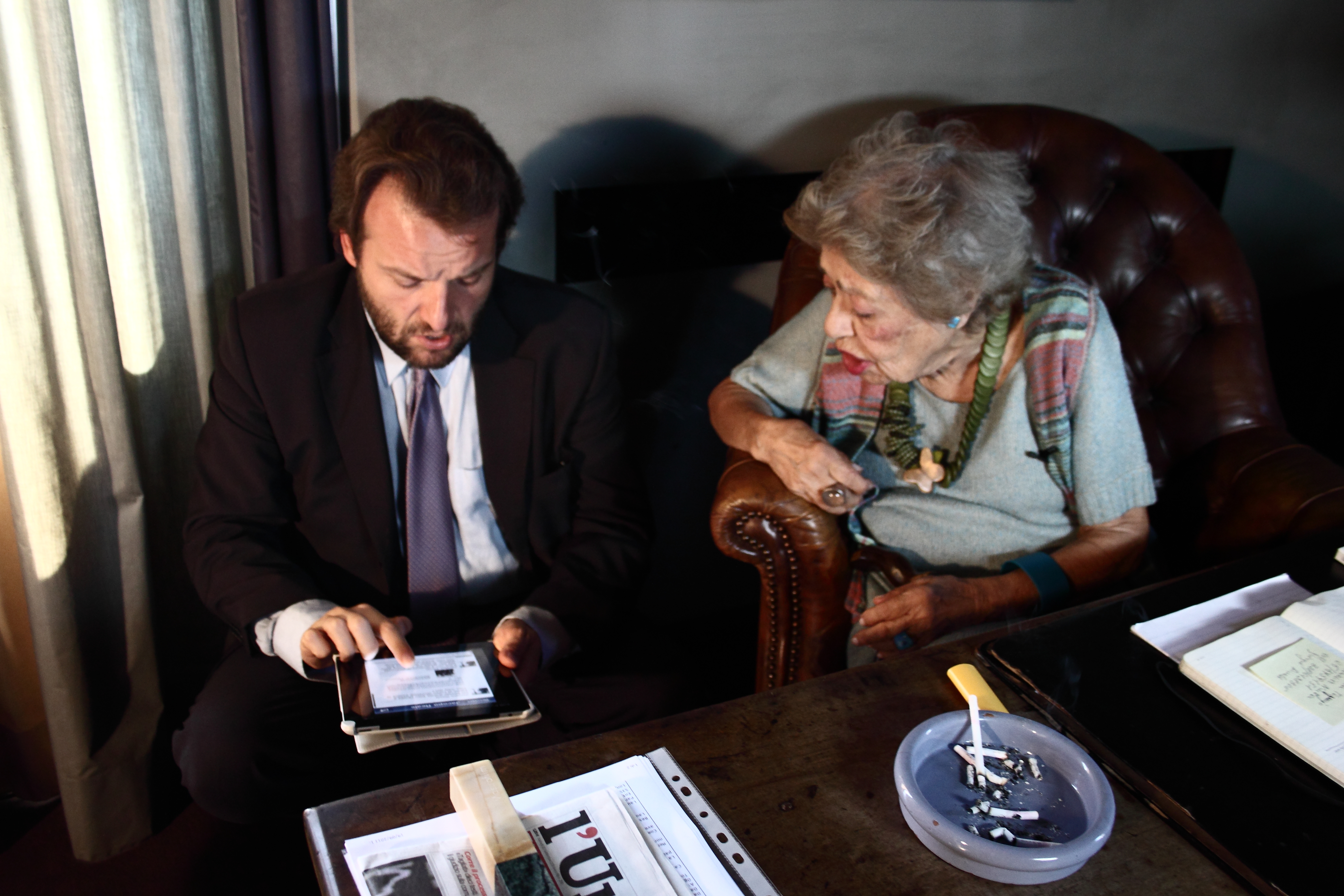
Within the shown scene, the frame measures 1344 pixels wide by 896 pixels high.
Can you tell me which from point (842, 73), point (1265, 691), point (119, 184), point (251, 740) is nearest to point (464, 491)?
point (251, 740)

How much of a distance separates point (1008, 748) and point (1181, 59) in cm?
236

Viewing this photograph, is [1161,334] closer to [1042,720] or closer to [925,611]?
[925,611]

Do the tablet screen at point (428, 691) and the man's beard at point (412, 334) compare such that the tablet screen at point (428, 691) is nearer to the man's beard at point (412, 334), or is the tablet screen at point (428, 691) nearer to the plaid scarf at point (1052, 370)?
the man's beard at point (412, 334)

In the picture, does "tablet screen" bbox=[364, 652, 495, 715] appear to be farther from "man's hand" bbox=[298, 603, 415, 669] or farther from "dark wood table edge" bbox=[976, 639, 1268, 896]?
"dark wood table edge" bbox=[976, 639, 1268, 896]

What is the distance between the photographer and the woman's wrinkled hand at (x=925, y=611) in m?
1.58

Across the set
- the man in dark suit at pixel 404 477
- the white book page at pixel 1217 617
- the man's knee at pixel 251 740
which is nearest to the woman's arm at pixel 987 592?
the white book page at pixel 1217 617

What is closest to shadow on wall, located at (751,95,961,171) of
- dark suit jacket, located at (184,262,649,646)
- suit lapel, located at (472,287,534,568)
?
dark suit jacket, located at (184,262,649,646)

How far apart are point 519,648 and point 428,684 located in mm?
182

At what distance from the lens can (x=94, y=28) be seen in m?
1.50

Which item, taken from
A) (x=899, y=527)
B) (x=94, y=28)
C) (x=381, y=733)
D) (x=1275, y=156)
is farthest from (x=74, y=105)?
(x=1275, y=156)

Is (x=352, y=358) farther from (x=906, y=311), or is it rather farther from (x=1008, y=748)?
(x=1008, y=748)

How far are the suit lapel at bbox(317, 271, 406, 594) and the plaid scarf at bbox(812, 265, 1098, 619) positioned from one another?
856 millimetres

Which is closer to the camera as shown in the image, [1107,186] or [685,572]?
[1107,186]

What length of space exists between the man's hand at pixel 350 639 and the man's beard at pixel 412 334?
418 millimetres
